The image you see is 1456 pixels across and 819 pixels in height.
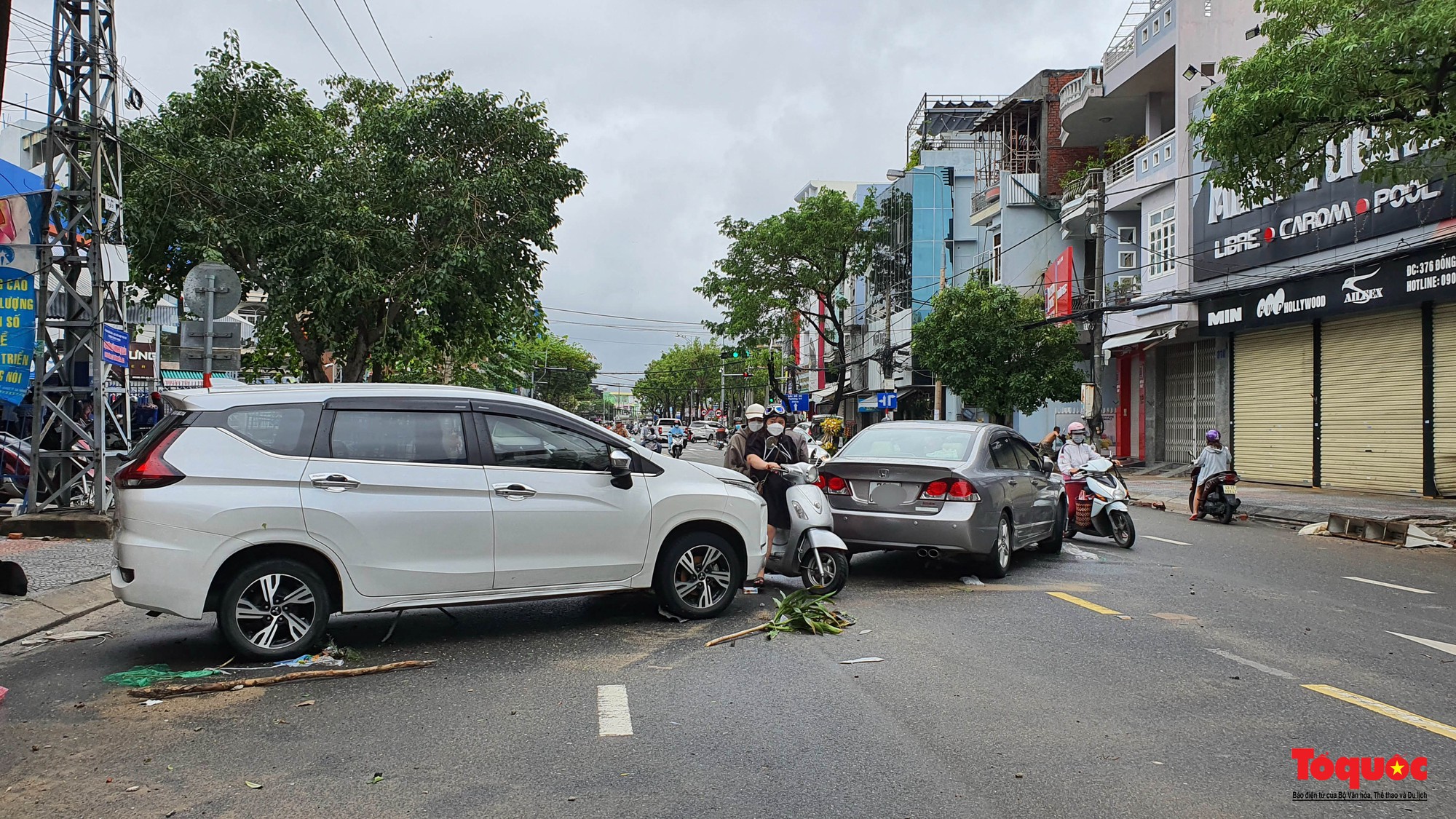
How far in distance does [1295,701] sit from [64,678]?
6857 mm

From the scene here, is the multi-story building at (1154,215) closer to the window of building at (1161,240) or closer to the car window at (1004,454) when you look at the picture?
the window of building at (1161,240)

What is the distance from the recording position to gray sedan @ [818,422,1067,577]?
30.1 feet

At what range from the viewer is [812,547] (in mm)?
8430

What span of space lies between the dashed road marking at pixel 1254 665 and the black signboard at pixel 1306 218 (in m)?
11.7

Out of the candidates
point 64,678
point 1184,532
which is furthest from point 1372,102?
point 64,678

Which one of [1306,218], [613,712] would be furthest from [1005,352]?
[613,712]

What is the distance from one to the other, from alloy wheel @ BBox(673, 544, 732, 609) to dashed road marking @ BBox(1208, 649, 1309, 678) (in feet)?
10.9

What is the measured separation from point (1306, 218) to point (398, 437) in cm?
2091

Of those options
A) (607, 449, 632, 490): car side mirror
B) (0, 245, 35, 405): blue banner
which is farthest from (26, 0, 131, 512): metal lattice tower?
(607, 449, 632, 490): car side mirror

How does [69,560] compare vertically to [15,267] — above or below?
below

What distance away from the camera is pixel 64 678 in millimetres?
5957

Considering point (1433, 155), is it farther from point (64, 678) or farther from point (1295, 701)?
point (64, 678)

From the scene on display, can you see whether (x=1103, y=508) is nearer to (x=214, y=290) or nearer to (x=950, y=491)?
(x=950, y=491)

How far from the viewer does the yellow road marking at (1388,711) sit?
494 centimetres
